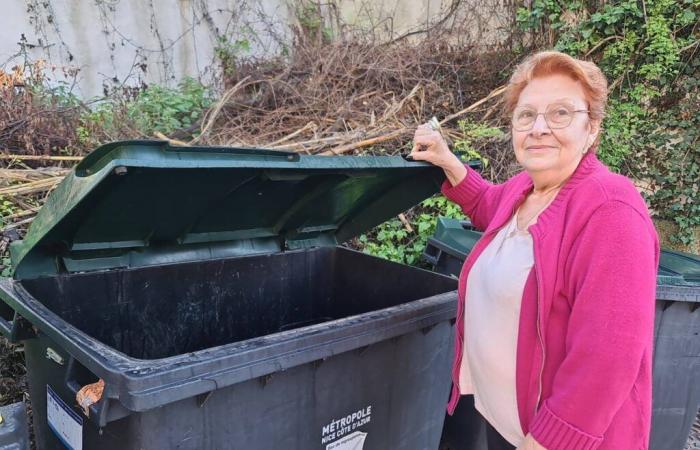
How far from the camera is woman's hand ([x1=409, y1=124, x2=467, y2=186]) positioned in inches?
77.3

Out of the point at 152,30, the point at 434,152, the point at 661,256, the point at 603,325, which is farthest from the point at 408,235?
the point at 152,30

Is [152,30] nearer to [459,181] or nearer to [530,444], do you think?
[459,181]

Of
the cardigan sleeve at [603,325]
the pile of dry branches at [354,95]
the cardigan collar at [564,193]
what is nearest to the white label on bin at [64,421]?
the cardigan sleeve at [603,325]

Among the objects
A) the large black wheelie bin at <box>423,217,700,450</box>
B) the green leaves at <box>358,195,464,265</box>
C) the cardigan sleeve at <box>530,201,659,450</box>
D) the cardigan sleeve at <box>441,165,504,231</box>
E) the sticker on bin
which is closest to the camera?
the cardigan sleeve at <box>530,201,659,450</box>

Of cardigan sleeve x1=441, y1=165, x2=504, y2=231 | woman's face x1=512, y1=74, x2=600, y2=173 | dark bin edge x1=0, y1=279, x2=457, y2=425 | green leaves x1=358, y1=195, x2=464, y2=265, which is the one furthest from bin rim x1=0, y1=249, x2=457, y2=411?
green leaves x1=358, y1=195, x2=464, y2=265

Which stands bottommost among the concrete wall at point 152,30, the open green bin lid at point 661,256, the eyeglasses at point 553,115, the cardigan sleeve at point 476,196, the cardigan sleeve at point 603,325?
the open green bin lid at point 661,256

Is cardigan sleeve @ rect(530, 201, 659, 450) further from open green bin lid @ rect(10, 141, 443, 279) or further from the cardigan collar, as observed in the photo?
open green bin lid @ rect(10, 141, 443, 279)

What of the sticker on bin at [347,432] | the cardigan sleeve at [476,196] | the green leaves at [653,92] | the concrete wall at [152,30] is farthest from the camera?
the concrete wall at [152,30]

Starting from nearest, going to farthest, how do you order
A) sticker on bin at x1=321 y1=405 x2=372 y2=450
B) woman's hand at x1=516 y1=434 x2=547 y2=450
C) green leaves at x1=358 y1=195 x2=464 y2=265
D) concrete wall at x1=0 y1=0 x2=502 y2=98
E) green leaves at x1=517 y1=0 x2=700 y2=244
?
1. woman's hand at x1=516 y1=434 x2=547 y2=450
2. sticker on bin at x1=321 y1=405 x2=372 y2=450
3. green leaves at x1=358 y1=195 x2=464 y2=265
4. green leaves at x1=517 y1=0 x2=700 y2=244
5. concrete wall at x1=0 y1=0 x2=502 y2=98

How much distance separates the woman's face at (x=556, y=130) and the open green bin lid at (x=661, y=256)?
136 cm

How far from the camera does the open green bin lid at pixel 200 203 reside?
4.60 feet

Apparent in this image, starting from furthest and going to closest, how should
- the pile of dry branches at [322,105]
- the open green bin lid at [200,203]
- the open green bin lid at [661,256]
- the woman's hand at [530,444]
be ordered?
the pile of dry branches at [322,105], the open green bin lid at [661,256], the open green bin lid at [200,203], the woman's hand at [530,444]

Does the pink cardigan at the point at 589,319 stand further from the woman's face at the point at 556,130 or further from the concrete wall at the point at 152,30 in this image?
the concrete wall at the point at 152,30

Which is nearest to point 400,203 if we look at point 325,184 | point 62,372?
point 325,184
